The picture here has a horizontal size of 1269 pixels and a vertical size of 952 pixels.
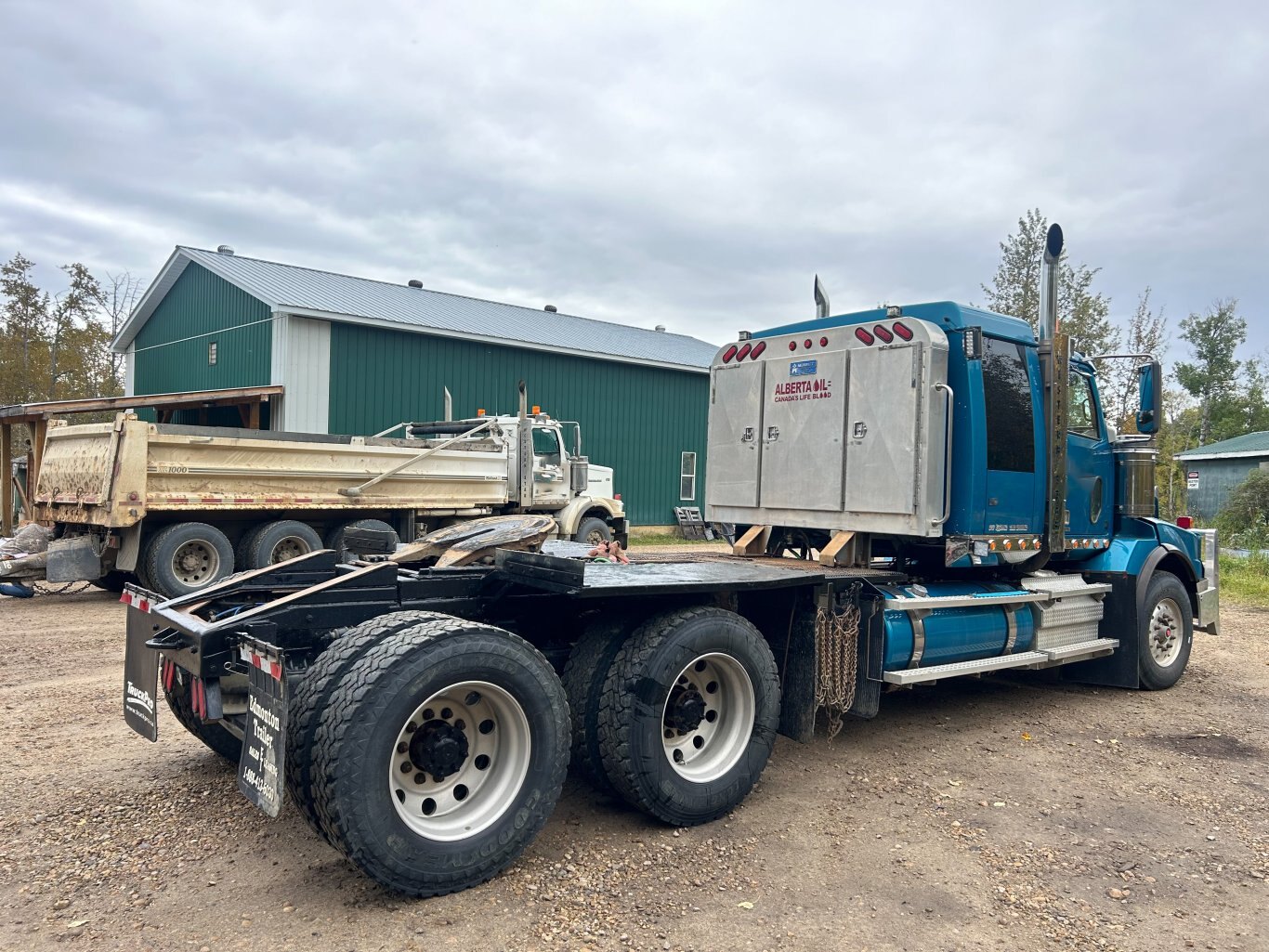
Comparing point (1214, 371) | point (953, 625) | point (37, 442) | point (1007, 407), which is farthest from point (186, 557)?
point (1214, 371)

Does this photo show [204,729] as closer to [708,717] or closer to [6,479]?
[708,717]

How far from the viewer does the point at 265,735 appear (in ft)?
11.6

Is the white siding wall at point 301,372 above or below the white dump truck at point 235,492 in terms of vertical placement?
above

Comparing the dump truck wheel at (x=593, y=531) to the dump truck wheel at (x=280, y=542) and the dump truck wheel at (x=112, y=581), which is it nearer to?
the dump truck wheel at (x=280, y=542)

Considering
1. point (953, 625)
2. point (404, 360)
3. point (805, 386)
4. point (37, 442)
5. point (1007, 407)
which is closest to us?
point (953, 625)

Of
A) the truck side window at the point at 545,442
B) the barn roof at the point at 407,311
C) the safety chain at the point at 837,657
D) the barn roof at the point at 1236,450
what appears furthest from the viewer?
the barn roof at the point at 1236,450

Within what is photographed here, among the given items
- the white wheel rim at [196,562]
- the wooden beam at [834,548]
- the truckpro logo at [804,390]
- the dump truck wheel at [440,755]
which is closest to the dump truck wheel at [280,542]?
the white wheel rim at [196,562]

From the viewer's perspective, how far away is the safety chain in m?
5.28

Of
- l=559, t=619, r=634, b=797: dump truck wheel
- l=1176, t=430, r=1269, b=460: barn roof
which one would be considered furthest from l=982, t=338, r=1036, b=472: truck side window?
l=1176, t=430, r=1269, b=460: barn roof

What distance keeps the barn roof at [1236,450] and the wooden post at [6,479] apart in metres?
31.4

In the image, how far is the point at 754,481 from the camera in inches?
279

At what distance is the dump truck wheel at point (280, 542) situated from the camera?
37.9 ft

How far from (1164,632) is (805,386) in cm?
391

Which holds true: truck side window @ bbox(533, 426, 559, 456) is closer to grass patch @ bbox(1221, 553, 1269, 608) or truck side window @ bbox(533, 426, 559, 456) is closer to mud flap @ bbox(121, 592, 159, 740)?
mud flap @ bbox(121, 592, 159, 740)
